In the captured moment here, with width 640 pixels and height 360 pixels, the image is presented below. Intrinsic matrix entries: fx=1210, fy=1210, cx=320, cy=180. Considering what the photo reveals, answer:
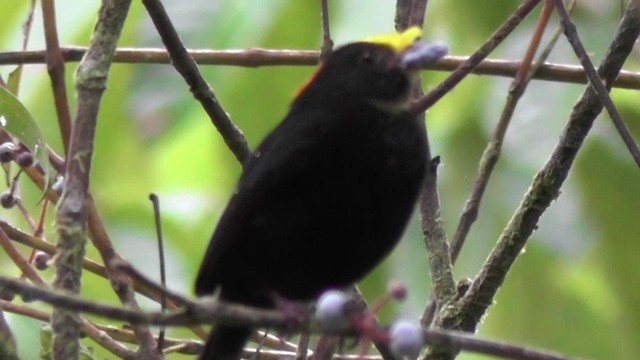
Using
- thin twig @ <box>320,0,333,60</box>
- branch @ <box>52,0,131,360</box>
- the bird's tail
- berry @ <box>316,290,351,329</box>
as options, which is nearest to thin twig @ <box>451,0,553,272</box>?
thin twig @ <box>320,0,333,60</box>

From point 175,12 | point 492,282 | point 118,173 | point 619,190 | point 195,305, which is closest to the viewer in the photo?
point 195,305

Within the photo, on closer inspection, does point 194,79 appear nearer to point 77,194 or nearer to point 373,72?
point 373,72

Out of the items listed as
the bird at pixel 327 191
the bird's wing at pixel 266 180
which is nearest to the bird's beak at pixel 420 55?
the bird at pixel 327 191

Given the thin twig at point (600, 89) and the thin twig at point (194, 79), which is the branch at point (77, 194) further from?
the thin twig at point (600, 89)

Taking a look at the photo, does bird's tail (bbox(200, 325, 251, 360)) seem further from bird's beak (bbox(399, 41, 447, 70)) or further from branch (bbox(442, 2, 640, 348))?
bird's beak (bbox(399, 41, 447, 70))

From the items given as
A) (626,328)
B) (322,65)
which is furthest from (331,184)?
(626,328)

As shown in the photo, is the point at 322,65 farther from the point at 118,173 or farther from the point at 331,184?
the point at 118,173

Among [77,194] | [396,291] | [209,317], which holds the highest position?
[77,194]

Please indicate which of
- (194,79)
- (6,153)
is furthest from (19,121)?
(194,79)
